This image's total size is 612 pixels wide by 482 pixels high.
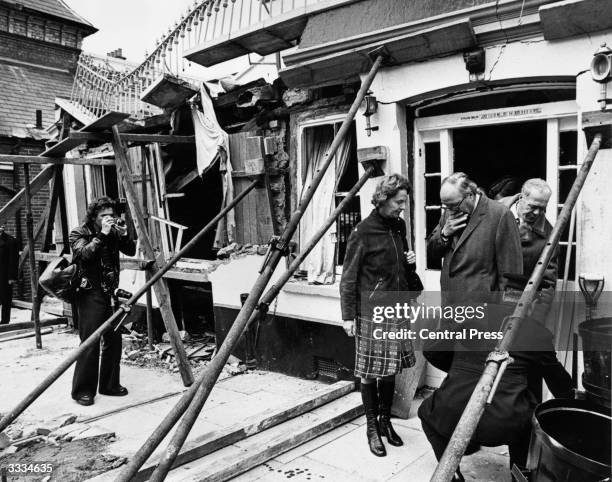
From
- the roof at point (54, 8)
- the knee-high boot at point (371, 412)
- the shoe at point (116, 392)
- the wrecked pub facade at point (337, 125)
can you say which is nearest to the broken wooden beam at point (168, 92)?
the wrecked pub facade at point (337, 125)

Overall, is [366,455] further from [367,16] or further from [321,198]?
[367,16]

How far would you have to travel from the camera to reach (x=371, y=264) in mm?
4242

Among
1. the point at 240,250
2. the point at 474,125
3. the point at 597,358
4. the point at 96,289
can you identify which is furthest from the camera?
the point at 240,250

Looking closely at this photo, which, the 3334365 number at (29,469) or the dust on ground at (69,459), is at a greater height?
the 3334365 number at (29,469)

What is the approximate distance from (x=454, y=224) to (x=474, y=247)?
9.1 inches

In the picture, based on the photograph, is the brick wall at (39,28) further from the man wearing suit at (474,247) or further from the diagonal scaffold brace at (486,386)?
the diagonal scaffold brace at (486,386)

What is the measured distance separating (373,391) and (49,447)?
299cm

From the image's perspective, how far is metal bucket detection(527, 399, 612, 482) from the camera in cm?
275

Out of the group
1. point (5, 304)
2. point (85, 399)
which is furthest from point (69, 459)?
point (5, 304)

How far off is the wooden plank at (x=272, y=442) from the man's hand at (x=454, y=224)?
6.84ft

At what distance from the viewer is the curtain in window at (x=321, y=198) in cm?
626

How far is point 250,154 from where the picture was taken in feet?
23.9

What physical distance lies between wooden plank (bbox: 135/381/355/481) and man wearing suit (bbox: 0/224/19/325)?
317 inches

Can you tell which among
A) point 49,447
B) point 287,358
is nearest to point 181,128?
point 287,358
